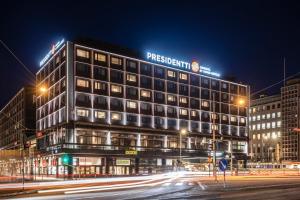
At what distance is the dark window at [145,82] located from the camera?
9938 cm

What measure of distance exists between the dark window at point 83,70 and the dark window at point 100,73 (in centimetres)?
164

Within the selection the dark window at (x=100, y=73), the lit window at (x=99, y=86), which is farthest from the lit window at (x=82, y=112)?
the dark window at (x=100, y=73)

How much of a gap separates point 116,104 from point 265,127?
92265 mm

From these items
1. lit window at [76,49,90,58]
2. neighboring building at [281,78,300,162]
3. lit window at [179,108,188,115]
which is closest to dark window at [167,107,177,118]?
lit window at [179,108,188,115]

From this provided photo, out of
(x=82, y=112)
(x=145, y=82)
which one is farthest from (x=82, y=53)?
(x=145, y=82)

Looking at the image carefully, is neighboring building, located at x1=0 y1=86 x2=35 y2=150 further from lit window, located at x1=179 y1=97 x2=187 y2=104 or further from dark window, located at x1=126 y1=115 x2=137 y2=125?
lit window, located at x1=179 y1=97 x2=187 y2=104

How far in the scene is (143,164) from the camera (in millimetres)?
97312

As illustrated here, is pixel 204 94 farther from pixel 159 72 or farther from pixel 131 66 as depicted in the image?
pixel 131 66

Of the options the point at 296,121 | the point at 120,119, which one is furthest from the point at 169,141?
the point at 296,121

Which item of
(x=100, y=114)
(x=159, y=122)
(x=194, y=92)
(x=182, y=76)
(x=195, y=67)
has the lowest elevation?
(x=159, y=122)

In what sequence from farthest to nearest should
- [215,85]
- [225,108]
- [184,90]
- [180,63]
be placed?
1. [225,108]
2. [215,85]
3. [184,90]
4. [180,63]

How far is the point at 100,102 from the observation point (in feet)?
300

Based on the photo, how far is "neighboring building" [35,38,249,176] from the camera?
8762 cm

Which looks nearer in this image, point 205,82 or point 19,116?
point 205,82
